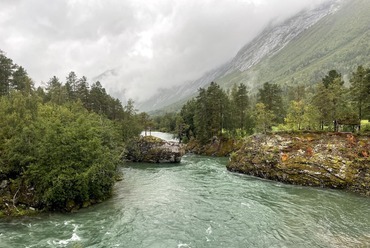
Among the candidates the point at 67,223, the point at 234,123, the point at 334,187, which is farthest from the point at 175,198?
the point at 234,123

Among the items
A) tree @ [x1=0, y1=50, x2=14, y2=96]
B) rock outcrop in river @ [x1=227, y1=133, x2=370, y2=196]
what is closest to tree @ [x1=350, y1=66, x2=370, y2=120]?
rock outcrop in river @ [x1=227, y1=133, x2=370, y2=196]

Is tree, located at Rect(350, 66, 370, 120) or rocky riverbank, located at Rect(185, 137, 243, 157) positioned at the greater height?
tree, located at Rect(350, 66, 370, 120)

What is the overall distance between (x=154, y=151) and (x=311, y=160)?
4006cm

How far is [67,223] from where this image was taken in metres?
28.5

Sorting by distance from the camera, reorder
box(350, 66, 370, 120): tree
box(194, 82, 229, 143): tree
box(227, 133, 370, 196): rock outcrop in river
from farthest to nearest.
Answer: box(194, 82, 229, 143): tree < box(350, 66, 370, 120): tree < box(227, 133, 370, 196): rock outcrop in river

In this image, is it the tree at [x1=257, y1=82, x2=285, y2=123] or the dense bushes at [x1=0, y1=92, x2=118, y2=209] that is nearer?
the dense bushes at [x1=0, y1=92, x2=118, y2=209]

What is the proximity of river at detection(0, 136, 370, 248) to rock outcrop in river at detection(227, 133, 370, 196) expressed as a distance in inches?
122

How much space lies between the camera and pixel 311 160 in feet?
151

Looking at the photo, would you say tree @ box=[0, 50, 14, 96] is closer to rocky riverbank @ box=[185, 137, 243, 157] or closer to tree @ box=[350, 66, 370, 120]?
rocky riverbank @ box=[185, 137, 243, 157]

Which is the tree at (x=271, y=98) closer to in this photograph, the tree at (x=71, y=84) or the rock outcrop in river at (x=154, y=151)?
the rock outcrop in river at (x=154, y=151)

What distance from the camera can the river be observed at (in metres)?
24.1

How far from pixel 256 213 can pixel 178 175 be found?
80.5ft

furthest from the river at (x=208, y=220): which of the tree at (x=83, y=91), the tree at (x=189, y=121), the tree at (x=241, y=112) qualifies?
the tree at (x=189, y=121)

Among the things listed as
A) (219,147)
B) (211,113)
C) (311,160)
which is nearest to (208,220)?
(311,160)
